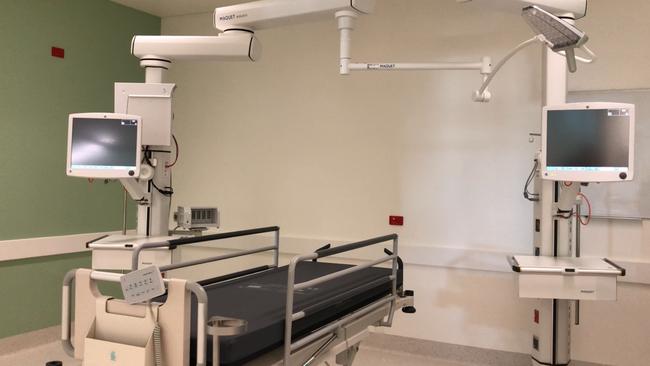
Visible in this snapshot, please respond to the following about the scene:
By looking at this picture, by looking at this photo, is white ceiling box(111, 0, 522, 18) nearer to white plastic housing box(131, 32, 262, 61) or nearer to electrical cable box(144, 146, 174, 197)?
white plastic housing box(131, 32, 262, 61)

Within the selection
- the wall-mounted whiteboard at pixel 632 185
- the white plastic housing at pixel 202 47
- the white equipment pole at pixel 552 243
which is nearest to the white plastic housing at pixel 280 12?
the white plastic housing at pixel 202 47

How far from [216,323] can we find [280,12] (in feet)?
5.96

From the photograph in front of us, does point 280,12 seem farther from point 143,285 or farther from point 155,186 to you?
point 143,285

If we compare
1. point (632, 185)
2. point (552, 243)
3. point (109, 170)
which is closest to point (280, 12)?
point (109, 170)

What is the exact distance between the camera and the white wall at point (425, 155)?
3592 millimetres

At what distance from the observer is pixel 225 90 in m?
4.87

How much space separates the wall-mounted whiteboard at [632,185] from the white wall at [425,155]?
84 millimetres

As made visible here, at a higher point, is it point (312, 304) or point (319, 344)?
point (312, 304)

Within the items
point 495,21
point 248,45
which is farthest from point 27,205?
point 495,21

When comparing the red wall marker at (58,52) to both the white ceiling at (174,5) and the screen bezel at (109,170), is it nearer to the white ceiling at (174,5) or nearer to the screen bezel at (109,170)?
the white ceiling at (174,5)

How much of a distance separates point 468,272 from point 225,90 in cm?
270

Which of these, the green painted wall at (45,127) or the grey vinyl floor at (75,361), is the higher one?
the green painted wall at (45,127)

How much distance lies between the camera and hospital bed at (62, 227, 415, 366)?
5.36 ft

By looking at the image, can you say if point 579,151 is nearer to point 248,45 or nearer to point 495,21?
point 495,21
